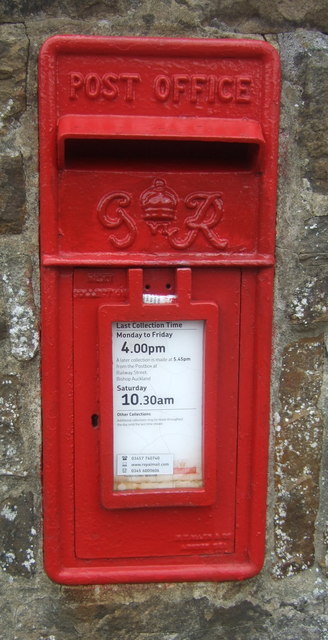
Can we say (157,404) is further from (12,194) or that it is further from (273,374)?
(12,194)

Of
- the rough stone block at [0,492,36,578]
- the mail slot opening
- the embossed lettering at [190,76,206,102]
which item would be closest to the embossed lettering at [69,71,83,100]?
the mail slot opening

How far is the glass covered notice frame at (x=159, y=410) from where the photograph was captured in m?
1.10

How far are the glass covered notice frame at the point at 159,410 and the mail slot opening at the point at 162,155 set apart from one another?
28 centimetres

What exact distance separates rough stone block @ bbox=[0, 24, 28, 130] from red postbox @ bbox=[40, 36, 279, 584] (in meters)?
0.08

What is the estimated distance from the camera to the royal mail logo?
1.06 meters

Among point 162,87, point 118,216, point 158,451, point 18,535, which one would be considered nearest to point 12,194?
point 118,216

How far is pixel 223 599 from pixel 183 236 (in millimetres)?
834

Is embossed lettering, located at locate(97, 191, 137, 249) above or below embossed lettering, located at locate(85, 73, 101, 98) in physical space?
below

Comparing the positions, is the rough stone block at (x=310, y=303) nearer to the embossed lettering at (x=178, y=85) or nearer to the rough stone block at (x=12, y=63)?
the embossed lettering at (x=178, y=85)

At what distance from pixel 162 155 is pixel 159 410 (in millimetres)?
520

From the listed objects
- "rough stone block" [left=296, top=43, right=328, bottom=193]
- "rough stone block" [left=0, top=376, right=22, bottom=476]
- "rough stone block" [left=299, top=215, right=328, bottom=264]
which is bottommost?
"rough stone block" [left=0, top=376, right=22, bottom=476]

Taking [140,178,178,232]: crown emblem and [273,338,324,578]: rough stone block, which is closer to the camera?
[140,178,178,232]: crown emblem

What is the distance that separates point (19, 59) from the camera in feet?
3.51

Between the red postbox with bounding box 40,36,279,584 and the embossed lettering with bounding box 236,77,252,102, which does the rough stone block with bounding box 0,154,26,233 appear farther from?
the embossed lettering with bounding box 236,77,252,102
